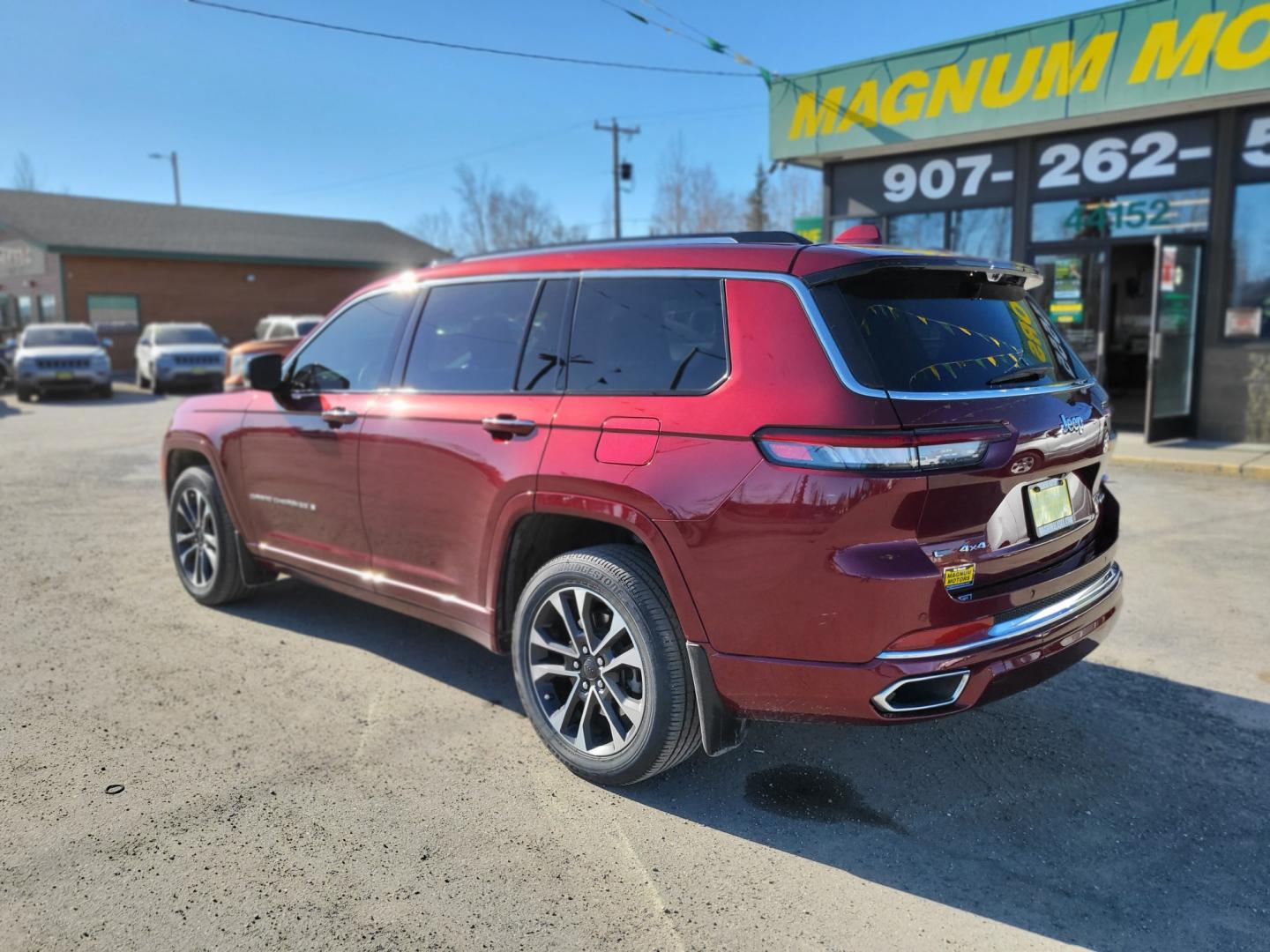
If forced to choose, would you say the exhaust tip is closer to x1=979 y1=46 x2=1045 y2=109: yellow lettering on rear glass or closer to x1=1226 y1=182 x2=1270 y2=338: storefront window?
x1=1226 y1=182 x2=1270 y2=338: storefront window

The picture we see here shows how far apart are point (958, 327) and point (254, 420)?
370 cm

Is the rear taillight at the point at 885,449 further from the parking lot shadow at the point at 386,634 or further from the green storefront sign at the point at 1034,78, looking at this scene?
the green storefront sign at the point at 1034,78

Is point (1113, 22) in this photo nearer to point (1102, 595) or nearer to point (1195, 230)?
point (1195, 230)

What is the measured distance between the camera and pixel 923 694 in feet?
9.14

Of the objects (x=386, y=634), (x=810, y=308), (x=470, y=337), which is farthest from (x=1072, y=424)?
(x=386, y=634)

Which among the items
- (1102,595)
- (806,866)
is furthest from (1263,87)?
(806,866)

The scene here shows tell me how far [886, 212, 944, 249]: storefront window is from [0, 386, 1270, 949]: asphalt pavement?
9.53 m

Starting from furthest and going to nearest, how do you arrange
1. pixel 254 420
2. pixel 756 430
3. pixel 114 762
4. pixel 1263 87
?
pixel 1263 87 → pixel 254 420 → pixel 114 762 → pixel 756 430

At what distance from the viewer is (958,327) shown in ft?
10.2

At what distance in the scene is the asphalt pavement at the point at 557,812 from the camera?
2.65 m

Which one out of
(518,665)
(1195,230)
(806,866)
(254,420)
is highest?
(1195,230)

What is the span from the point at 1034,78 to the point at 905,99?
1731mm

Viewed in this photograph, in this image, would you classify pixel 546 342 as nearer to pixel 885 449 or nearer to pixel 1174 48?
pixel 885 449

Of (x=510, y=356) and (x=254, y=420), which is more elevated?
(x=510, y=356)
